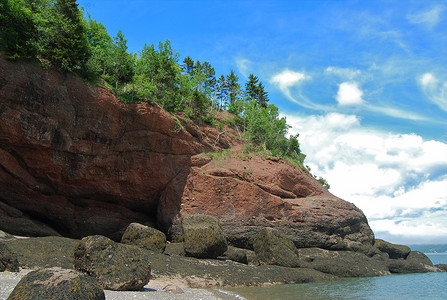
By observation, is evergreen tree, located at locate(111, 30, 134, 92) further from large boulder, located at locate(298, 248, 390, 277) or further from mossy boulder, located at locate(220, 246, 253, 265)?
large boulder, located at locate(298, 248, 390, 277)

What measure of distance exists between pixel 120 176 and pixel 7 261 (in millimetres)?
14055

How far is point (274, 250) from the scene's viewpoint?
68.1 ft

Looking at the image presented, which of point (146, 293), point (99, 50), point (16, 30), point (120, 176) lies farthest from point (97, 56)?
point (146, 293)

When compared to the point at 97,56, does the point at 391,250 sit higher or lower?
lower

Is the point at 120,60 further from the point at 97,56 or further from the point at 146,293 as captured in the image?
the point at 146,293

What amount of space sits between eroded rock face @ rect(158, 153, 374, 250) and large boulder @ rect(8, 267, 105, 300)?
18.3 metres

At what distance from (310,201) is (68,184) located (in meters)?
21.9

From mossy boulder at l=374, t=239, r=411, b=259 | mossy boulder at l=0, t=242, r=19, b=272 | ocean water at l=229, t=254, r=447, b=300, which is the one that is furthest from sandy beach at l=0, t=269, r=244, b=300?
mossy boulder at l=374, t=239, r=411, b=259

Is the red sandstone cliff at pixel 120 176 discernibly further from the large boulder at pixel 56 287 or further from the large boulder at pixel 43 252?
the large boulder at pixel 56 287

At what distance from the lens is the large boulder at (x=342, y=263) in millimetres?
22703

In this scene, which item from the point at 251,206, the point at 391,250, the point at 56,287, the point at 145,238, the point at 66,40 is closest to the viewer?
the point at 56,287

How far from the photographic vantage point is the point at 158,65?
32219 millimetres

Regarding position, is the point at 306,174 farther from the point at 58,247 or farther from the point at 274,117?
the point at 58,247

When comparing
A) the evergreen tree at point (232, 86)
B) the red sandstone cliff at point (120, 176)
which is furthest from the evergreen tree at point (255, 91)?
the red sandstone cliff at point (120, 176)
